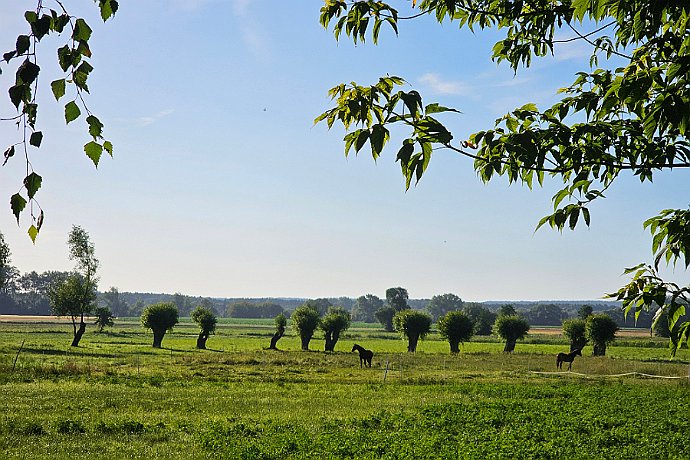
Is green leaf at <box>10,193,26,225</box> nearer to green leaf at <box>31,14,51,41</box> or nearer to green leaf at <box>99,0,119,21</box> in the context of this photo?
green leaf at <box>31,14,51,41</box>

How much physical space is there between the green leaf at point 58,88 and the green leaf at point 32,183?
329 millimetres

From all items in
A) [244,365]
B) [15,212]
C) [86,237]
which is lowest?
[244,365]

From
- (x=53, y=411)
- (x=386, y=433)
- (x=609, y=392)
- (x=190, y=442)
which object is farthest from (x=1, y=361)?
(x=609, y=392)

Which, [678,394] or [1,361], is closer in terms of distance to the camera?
[678,394]

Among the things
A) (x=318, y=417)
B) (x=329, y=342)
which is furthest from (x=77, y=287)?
(x=318, y=417)

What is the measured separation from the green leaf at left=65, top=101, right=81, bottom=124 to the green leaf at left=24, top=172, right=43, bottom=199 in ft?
0.86

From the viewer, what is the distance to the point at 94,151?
253cm

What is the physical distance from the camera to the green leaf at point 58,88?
2480 mm

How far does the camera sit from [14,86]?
7.91 feet

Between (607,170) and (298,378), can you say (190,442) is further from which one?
(298,378)

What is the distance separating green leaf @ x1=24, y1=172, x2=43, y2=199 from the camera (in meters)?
2.49

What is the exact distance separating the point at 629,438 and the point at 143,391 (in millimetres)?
20633

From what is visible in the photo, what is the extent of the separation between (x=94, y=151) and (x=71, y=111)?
7.2 inches

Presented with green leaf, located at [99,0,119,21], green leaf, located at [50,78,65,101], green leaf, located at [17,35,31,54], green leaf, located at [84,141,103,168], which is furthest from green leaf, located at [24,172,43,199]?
green leaf, located at [99,0,119,21]
